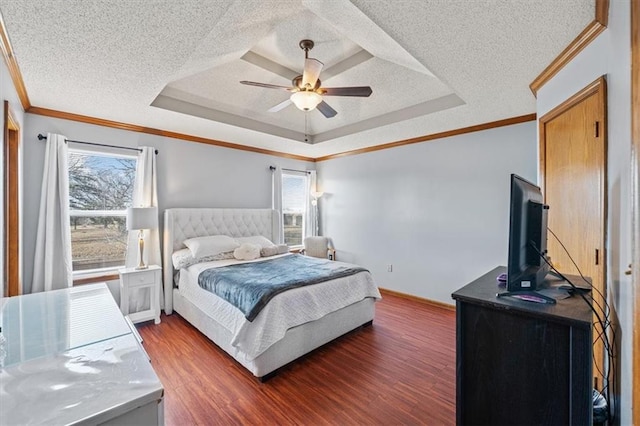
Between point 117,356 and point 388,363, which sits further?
point 388,363

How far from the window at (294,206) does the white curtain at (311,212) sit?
0.06 m

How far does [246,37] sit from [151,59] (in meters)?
0.77

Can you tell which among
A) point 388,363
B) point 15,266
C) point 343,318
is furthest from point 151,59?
point 388,363

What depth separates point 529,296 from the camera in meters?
1.27

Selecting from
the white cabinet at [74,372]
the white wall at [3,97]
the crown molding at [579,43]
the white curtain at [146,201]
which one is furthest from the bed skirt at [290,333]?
the crown molding at [579,43]

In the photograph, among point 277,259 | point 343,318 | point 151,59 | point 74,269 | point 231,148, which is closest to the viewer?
point 151,59

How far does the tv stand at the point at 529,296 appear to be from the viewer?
4.00 ft

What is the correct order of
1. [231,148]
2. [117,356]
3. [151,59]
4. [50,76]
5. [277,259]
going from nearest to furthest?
[117,356] → [151,59] → [50,76] → [277,259] → [231,148]

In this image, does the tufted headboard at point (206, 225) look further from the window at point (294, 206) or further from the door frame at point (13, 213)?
the door frame at point (13, 213)

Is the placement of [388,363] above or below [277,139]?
below

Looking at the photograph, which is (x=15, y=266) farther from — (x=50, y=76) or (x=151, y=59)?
(x=151, y=59)

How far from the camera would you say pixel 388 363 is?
2.60 m

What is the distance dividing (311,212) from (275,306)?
3.47 m

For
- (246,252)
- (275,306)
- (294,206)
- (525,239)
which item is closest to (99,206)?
(246,252)
